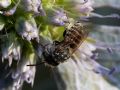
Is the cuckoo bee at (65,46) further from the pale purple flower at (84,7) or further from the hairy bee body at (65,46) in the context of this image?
the pale purple flower at (84,7)

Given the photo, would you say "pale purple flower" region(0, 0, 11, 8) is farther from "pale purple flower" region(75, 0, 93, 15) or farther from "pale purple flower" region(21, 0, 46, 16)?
"pale purple flower" region(75, 0, 93, 15)

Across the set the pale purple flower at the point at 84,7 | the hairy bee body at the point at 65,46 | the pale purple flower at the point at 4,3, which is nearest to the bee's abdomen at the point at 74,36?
the hairy bee body at the point at 65,46

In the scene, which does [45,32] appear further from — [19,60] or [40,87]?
[40,87]

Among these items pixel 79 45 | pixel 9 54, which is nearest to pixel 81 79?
pixel 79 45

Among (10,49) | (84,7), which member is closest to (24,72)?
(10,49)

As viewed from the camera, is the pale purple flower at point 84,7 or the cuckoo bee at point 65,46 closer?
the cuckoo bee at point 65,46

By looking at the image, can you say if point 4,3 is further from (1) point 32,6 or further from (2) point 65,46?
(2) point 65,46

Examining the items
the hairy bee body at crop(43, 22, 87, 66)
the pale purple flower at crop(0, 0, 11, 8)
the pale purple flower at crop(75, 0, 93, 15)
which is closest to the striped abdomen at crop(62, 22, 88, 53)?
the hairy bee body at crop(43, 22, 87, 66)

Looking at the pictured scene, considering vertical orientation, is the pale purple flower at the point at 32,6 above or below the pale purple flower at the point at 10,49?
above
